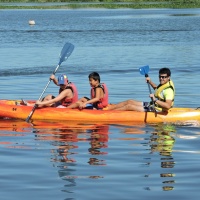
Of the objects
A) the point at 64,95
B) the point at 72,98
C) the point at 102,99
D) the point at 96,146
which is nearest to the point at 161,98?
the point at 102,99

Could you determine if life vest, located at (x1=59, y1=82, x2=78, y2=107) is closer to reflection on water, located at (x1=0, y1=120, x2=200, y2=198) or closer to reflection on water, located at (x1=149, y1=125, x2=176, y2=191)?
reflection on water, located at (x1=0, y1=120, x2=200, y2=198)

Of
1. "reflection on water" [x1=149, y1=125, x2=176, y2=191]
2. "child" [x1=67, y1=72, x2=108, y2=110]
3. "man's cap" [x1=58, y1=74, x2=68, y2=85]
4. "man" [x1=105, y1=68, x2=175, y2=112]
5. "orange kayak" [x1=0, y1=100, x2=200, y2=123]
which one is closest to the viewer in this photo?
"reflection on water" [x1=149, y1=125, x2=176, y2=191]

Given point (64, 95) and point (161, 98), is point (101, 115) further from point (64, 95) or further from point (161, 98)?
point (161, 98)

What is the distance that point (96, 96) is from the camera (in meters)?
15.3

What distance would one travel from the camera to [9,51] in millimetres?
34812

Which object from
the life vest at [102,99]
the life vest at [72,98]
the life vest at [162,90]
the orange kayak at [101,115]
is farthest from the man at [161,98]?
the life vest at [72,98]

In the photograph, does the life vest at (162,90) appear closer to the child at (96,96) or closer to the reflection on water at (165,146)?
the reflection on water at (165,146)

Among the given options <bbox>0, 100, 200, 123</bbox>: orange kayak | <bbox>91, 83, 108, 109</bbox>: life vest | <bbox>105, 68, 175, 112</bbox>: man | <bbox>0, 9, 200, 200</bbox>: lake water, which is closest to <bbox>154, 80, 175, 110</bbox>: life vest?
<bbox>105, 68, 175, 112</bbox>: man

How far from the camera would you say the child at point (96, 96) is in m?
15.2

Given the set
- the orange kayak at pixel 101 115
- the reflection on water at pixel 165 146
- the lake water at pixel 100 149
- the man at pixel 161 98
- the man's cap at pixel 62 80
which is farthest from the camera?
the man's cap at pixel 62 80

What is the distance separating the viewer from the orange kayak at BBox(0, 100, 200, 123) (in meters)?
15.3

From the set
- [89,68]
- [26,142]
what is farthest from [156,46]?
[26,142]

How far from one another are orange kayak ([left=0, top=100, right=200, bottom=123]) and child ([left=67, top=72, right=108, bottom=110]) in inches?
5.9

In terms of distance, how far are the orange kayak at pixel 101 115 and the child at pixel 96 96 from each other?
149 millimetres
